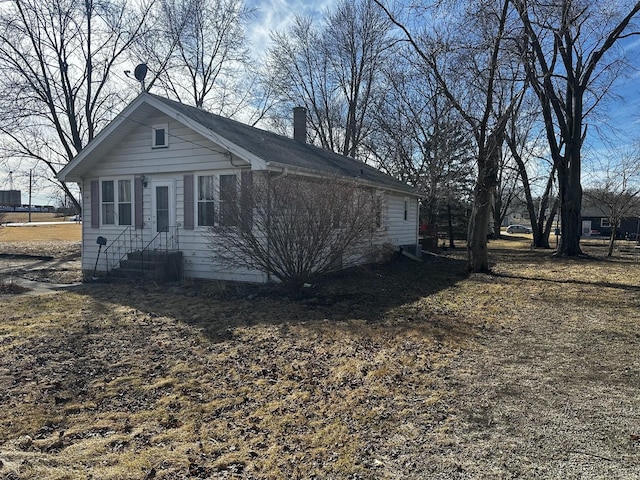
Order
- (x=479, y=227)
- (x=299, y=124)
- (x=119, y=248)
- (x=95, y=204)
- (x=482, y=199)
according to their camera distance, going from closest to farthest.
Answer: (x=119, y=248)
(x=482, y=199)
(x=95, y=204)
(x=479, y=227)
(x=299, y=124)

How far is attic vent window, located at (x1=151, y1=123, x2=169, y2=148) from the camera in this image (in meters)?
11.4

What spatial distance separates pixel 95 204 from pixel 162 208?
2545mm

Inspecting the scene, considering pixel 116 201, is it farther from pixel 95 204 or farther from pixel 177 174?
→ pixel 177 174

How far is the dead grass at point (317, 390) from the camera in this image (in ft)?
9.86

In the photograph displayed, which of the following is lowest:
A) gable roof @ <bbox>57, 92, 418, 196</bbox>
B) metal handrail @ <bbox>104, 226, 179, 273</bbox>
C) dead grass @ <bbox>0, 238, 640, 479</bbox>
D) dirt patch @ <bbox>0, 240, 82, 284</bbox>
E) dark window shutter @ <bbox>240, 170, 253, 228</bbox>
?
dead grass @ <bbox>0, 238, 640, 479</bbox>

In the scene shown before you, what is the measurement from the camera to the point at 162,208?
1180 cm

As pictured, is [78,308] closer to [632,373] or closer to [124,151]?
[124,151]

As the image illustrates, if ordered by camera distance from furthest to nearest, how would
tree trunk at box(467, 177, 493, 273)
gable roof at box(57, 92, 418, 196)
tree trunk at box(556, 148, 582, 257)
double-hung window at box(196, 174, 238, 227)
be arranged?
tree trunk at box(556, 148, 582, 257)
tree trunk at box(467, 177, 493, 273)
gable roof at box(57, 92, 418, 196)
double-hung window at box(196, 174, 238, 227)

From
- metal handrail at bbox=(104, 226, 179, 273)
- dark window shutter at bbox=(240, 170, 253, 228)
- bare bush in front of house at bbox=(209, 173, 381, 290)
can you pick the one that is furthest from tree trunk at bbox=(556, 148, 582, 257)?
metal handrail at bbox=(104, 226, 179, 273)

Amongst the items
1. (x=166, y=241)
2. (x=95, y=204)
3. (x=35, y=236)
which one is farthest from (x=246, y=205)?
(x=35, y=236)

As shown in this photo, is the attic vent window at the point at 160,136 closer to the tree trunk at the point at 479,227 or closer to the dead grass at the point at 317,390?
the dead grass at the point at 317,390

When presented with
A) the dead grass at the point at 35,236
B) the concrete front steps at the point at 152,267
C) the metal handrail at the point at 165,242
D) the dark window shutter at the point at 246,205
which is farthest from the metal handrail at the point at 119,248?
the dead grass at the point at 35,236

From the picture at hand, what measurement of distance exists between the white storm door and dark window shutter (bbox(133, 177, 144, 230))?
428 mm

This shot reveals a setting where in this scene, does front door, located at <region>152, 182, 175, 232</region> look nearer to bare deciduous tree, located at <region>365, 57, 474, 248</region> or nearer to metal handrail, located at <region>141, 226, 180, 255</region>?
metal handrail, located at <region>141, 226, 180, 255</region>
